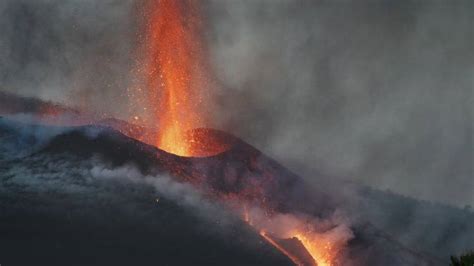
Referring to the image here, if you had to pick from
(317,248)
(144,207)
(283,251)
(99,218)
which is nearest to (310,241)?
(317,248)

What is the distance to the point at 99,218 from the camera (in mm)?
36719

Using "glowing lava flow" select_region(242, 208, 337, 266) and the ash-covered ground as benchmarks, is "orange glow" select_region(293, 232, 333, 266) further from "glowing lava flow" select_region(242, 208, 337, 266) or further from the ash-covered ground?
the ash-covered ground

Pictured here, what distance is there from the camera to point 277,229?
4428 centimetres

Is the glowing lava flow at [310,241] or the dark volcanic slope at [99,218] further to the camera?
the glowing lava flow at [310,241]

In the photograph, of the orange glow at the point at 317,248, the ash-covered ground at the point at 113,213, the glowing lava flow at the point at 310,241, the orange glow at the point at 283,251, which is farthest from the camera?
the orange glow at the point at 317,248

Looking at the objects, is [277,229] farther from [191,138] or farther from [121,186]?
A: [191,138]

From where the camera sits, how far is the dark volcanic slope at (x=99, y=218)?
3222 cm

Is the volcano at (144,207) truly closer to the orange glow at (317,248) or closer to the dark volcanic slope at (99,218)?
the dark volcanic slope at (99,218)

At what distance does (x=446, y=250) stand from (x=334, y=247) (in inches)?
2664

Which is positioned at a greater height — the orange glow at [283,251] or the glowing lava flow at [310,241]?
the glowing lava flow at [310,241]

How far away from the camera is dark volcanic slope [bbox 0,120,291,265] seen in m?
32.2

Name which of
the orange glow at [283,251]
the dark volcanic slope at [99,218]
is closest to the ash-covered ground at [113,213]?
the dark volcanic slope at [99,218]

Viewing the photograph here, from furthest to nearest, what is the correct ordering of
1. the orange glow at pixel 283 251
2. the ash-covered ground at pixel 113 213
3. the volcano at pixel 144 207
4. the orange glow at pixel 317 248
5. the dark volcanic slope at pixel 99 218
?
the orange glow at pixel 317 248
the orange glow at pixel 283 251
the volcano at pixel 144 207
the ash-covered ground at pixel 113 213
the dark volcanic slope at pixel 99 218

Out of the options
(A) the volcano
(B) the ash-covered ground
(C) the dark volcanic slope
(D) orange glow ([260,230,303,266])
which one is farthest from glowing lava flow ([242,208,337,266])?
(C) the dark volcanic slope
